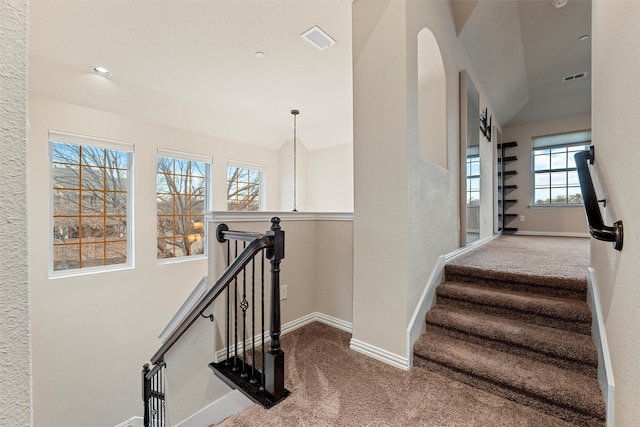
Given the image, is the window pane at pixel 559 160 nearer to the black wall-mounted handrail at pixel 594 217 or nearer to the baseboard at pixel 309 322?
the black wall-mounted handrail at pixel 594 217

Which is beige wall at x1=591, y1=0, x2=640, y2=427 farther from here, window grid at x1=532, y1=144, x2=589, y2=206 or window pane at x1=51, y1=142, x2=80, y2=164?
window grid at x1=532, y1=144, x2=589, y2=206

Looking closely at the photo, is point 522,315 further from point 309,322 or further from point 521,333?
point 309,322

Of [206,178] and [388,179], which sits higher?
[206,178]

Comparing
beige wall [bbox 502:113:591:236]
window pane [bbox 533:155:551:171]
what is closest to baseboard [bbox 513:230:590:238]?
beige wall [bbox 502:113:591:236]

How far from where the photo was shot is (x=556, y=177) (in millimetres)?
5691

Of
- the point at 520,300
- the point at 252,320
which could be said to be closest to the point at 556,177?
the point at 520,300

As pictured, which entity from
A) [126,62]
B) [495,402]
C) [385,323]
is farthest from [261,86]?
[495,402]

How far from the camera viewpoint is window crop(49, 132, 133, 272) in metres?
3.35

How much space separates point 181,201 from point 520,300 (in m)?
4.55

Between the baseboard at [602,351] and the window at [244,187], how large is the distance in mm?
4736

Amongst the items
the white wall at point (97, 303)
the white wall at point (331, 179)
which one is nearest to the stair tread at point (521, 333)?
the white wall at point (331, 179)

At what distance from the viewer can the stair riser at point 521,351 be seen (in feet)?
4.99

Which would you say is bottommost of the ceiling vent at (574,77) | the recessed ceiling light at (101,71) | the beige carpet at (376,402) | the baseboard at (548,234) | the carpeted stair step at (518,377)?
the beige carpet at (376,402)

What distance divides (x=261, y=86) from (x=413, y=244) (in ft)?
9.73
